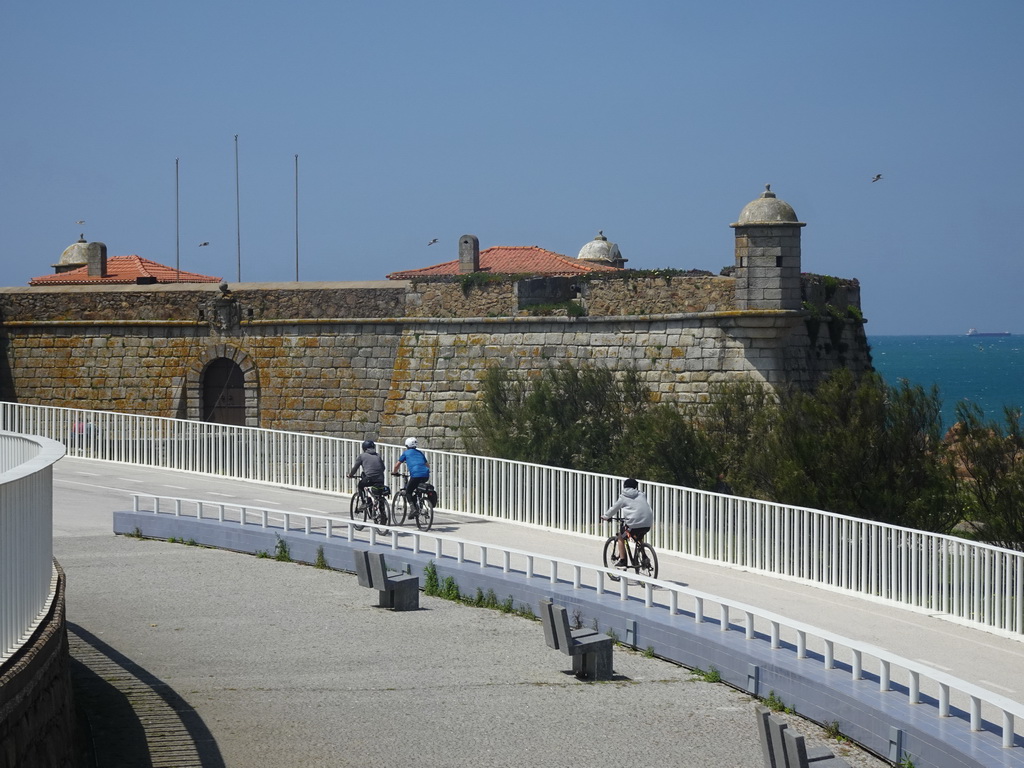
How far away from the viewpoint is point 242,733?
33.9 feet

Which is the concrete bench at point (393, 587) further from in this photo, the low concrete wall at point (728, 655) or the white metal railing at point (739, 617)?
the white metal railing at point (739, 617)

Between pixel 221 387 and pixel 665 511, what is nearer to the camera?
pixel 665 511

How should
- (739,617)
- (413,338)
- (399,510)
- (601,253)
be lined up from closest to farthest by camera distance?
(739,617)
(399,510)
(413,338)
(601,253)

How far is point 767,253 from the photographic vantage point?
88.2 ft

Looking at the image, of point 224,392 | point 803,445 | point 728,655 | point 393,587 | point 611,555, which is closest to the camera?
point 728,655

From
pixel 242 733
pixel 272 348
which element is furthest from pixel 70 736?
pixel 272 348

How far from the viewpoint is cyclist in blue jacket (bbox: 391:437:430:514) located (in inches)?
750

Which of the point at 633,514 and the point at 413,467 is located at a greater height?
the point at 413,467

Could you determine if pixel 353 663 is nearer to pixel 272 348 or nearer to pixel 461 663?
pixel 461 663

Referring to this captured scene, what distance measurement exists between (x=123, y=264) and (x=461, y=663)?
109ft

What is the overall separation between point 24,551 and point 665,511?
10.7 metres

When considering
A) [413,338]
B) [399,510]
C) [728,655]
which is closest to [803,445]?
[399,510]

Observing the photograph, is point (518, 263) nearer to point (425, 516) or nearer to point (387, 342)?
point (387, 342)

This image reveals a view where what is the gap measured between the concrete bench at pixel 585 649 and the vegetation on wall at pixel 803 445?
944 centimetres
